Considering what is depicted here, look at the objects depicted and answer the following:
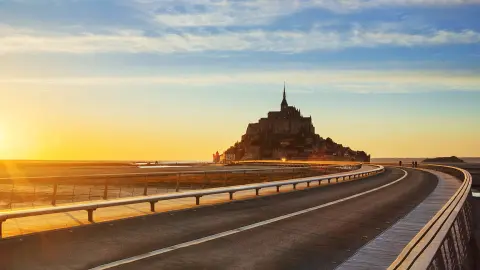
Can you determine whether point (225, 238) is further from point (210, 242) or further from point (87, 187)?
point (87, 187)

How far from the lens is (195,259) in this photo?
10.4 meters

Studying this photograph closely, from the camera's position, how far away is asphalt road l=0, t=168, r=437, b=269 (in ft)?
32.7

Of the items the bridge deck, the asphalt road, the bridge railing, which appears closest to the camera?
the asphalt road

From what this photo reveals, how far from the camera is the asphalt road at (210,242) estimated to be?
9961 millimetres

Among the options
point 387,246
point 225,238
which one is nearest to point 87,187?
point 225,238

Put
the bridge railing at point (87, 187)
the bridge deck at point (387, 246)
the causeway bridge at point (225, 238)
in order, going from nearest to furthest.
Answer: the causeway bridge at point (225, 238) → the bridge deck at point (387, 246) → the bridge railing at point (87, 187)

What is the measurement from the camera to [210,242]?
490 inches

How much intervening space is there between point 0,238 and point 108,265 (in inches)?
110

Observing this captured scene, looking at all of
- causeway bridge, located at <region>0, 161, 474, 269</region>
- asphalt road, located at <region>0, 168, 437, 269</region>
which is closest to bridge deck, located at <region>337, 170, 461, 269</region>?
causeway bridge, located at <region>0, 161, 474, 269</region>

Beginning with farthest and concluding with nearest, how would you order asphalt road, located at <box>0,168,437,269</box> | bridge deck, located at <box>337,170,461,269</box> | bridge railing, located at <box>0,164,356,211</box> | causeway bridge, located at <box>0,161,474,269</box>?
bridge railing, located at <box>0,164,356,211</box> < bridge deck, located at <box>337,170,461,269</box> < asphalt road, located at <box>0,168,437,269</box> < causeway bridge, located at <box>0,161,474,269</box>

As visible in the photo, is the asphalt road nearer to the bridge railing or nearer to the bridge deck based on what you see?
the bridge deck

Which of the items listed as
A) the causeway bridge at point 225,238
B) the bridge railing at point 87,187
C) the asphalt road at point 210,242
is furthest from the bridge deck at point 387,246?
the bridge railing at point 87,187

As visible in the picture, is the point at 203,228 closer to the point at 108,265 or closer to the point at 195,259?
the point at 195,259

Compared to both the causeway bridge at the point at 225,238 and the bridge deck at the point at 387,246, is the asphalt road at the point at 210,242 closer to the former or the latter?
the causeway bridge at the point at 225,238
